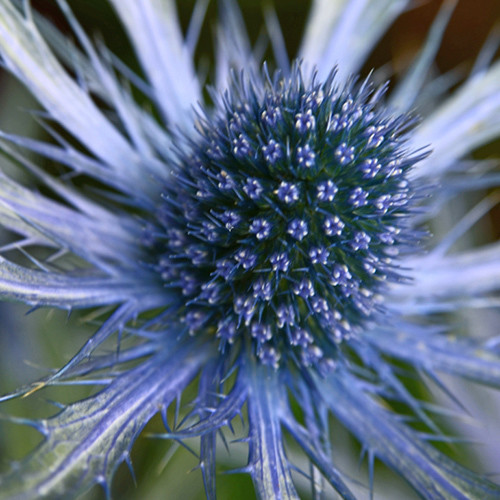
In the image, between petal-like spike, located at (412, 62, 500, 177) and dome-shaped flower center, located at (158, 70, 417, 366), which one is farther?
petal-like spike, located at (412, 62, 500, 177)

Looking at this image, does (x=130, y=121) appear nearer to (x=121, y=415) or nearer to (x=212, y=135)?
(x=212, y=135)

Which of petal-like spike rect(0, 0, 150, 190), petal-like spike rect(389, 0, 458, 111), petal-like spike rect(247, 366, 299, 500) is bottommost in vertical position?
petal-like spike rect(247, 366, 299, 500)

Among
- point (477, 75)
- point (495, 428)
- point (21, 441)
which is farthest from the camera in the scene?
point (495, 428)

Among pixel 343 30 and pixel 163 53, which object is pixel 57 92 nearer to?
pixel 163 53

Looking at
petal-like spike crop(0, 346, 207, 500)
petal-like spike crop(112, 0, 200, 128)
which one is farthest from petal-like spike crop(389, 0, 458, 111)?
petal-like spike crop(0, 346, 207, 500)

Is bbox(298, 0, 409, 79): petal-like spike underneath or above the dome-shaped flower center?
above

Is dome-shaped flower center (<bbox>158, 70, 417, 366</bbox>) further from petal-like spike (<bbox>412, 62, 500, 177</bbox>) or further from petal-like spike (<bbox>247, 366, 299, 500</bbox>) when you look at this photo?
petal-like spike (<bbox>412, 62, 500, 177</bbox>)

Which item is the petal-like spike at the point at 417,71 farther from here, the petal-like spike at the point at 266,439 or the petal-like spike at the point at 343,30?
the petal-like spike at the point at 266,439

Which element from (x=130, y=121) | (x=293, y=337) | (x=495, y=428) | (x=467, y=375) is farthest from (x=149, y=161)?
(x=495, y=428)

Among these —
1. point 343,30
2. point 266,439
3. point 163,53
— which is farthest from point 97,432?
point 343,30

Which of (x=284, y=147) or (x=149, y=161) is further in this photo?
(x=149, y=161)
